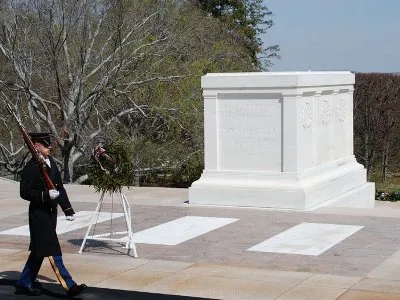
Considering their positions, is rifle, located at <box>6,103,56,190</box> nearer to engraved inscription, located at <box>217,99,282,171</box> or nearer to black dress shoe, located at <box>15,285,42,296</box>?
black dress shoe, located at <box>15,285,42,296</box>

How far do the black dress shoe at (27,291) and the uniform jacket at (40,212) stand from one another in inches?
16.6

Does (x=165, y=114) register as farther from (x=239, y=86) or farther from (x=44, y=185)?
(x=44, y=185)

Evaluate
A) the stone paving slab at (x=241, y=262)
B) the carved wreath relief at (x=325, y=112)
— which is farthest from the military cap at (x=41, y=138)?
the carved wreath relief at (x=325, y=112)

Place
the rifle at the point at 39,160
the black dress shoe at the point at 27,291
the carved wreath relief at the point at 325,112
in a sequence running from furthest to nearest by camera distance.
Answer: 1. the carved wreath relief at the point at 325,112
2. the black dress shoe at the point at 27,291
3. the rifle at the point at 39,160

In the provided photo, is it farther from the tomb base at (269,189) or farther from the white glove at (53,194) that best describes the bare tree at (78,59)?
the white glove at (53,194)

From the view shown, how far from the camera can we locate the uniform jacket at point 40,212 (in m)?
8.09

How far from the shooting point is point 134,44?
26.5 m

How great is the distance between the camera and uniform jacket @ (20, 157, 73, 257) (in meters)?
8.09

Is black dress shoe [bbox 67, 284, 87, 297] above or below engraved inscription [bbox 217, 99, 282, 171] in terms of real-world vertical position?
below

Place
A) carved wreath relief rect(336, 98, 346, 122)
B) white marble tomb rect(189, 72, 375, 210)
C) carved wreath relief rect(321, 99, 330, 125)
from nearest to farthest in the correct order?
white marble tomb rect(189, 72, 375, 210) → carved wreath relief rect(321, 99, 330, 125) → carved wreath relief rect(336, 98, 346, 122)

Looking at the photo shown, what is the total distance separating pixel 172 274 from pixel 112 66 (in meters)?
17.0

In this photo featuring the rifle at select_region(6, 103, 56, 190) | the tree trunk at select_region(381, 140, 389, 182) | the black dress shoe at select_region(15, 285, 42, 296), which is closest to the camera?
the rifle at select_region(6, 103, 56, 190)

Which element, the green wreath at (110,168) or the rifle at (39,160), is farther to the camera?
the green wreath at (110,168)

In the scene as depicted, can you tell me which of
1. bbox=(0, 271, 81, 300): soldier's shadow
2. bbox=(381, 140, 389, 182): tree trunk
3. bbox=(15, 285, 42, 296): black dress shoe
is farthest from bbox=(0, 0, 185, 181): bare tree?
bbox=(15, 285, 42, 296): black dress shoe
